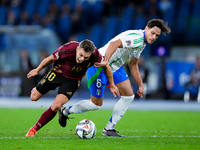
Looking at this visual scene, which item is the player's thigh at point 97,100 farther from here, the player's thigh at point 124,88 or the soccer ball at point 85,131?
the soccer ball at point 85,131

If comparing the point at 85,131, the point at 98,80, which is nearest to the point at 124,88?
the point at 98,80

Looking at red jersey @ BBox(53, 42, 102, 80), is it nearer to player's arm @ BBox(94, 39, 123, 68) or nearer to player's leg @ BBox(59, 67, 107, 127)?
player's arm @ BBox(94, 39, 123, 68)

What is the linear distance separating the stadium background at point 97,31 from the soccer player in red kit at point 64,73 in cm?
994

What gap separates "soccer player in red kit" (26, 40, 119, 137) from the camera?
18.9 ft

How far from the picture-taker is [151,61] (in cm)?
1714

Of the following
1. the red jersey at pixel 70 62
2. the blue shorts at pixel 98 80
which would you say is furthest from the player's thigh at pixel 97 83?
the red jersey at pixel 70 62

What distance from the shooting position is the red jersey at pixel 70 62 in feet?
19.3

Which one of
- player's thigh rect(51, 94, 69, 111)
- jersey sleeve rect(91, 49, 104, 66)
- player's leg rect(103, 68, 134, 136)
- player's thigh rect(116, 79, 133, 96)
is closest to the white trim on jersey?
player's leg rect(103, 68, 134, 136)

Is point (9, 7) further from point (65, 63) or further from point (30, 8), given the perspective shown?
point (65, 63)

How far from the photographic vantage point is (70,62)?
5.96m

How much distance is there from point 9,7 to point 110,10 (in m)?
5.92

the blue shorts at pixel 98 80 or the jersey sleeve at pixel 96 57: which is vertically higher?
the jersey sleeve at pixel 96 57

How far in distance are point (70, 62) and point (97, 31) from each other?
13.7 meters

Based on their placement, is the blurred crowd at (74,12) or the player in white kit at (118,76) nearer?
the player in white kit at (118,76)
